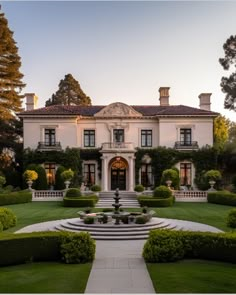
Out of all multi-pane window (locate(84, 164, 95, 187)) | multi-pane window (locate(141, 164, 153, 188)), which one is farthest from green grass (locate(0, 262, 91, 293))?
multi-pane window (locate(141, 164, 153, 188))

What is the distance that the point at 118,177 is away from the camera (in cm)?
3656

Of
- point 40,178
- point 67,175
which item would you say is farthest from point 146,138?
point 40,178

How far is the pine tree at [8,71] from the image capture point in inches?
1670

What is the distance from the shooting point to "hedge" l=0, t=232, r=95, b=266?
10945mm

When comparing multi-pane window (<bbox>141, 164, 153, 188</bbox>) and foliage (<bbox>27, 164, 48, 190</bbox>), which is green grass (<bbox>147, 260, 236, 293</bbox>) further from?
multi-pane window (<bbox>141, 164, 153, 188</bbox>)

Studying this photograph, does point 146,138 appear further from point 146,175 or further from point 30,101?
point 30,101

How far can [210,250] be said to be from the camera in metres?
11.2

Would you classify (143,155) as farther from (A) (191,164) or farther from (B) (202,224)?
(B) (202,224)

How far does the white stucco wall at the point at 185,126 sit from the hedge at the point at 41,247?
26.1 m

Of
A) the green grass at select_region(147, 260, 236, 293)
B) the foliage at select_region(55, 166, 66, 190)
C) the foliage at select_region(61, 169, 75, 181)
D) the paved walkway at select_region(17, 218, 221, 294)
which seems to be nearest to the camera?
the green grass at select_region(147, 260, 236, 293)

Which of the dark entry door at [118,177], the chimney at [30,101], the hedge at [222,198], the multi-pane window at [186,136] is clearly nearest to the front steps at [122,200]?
the dark entry door at [118,177]

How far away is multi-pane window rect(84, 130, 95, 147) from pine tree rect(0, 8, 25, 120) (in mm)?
10717

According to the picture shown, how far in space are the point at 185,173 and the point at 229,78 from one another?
1108 centimetres

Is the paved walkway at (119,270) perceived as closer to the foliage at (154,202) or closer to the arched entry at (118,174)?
the foliage at (154,202)
